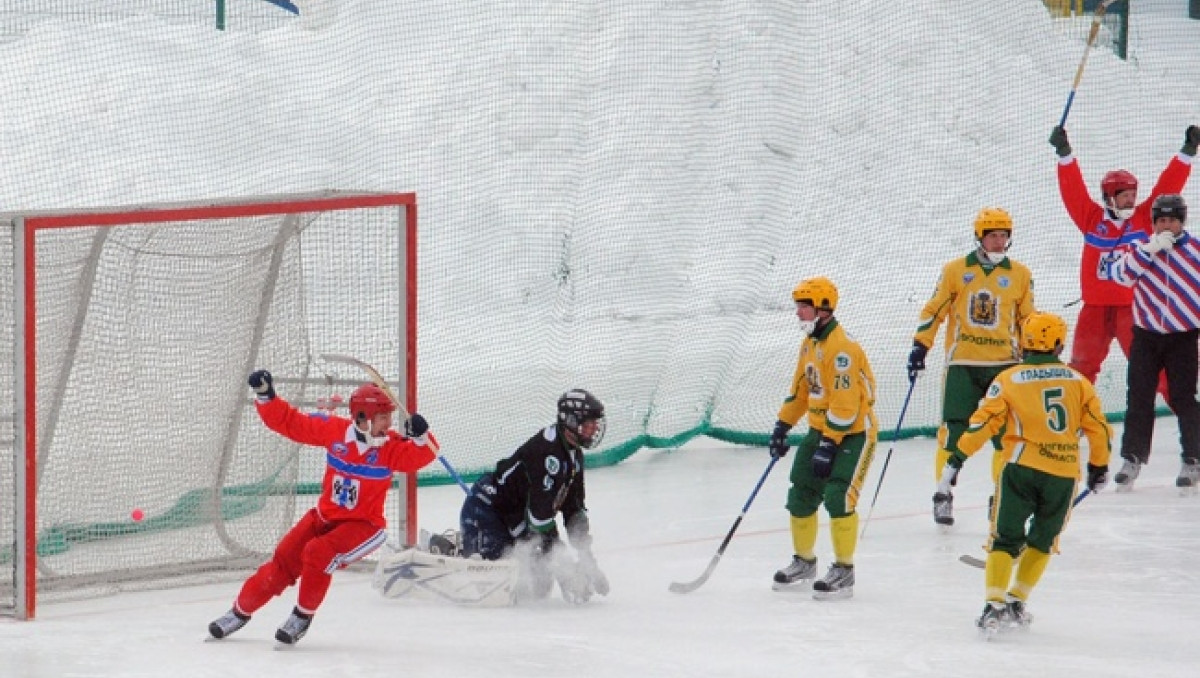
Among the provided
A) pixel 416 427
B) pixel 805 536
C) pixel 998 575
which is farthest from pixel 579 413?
pixel 998 575

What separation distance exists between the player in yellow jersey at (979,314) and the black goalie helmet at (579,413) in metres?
1.75

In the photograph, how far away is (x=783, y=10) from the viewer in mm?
16328

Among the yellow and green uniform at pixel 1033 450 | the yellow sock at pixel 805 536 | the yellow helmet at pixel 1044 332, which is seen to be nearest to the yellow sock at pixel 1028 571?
the yellow and green uniform at pixel 1033 450

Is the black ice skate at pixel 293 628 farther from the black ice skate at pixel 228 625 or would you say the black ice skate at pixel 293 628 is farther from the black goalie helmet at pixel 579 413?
the black goalie helmet at pixel 579 413

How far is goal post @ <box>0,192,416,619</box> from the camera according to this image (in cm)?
715

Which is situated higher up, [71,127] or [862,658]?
[71,127]

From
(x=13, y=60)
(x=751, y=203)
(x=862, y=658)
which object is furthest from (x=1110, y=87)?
(x=862, y=658)

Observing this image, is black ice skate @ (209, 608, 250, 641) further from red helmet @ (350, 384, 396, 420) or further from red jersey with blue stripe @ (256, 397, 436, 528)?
red helmet @ (350, 384, 396, 420)

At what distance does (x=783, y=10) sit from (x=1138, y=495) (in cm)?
784

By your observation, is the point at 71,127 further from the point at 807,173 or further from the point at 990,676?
the point at 990,676

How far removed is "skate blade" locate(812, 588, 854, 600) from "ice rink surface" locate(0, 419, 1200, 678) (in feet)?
0.17

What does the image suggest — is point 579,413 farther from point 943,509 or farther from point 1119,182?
point 1119,182

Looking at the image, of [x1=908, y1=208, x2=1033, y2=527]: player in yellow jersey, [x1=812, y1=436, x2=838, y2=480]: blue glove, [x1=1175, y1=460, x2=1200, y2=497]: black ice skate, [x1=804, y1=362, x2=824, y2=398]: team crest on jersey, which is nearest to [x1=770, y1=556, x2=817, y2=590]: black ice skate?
[x1=812, y1=436, x2=838, y2=480]: blue glove

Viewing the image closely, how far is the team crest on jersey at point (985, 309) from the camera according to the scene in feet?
27.3
